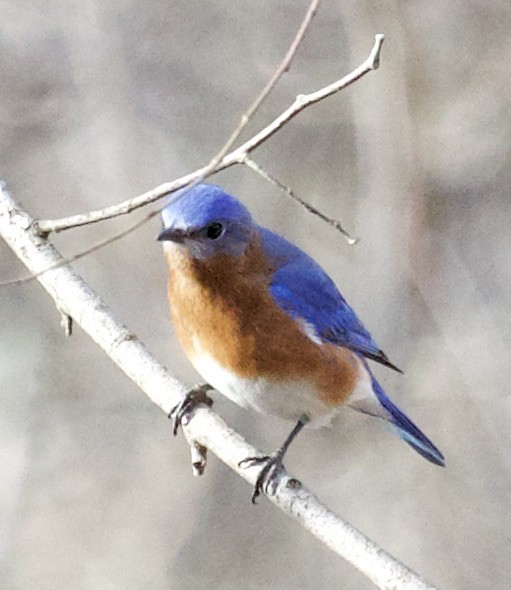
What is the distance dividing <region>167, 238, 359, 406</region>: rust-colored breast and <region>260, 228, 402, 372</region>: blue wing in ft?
0.14

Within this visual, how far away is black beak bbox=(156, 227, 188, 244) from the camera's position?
2203 millimetres

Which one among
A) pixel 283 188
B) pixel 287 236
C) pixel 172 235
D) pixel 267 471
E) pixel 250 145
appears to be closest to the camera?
pixel 250 145

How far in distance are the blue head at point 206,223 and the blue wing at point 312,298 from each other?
136 millimetres

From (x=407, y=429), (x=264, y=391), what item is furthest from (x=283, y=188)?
(x=407, y=429)

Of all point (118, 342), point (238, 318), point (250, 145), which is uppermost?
point (250, 145)

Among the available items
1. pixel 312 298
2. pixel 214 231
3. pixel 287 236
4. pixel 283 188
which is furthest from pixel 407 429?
pixel 287 236

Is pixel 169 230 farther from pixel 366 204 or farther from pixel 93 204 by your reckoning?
pixel 93 204

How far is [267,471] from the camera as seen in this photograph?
236 cm

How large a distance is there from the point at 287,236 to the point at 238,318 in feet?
7.18

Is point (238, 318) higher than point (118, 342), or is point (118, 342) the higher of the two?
point (118, 342)

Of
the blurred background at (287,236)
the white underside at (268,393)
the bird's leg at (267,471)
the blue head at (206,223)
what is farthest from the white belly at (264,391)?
the blurred background at (287,236)

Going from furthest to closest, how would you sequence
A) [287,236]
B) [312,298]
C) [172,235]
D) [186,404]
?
[287,236] < [312,298] < [186,404] < [172,235]

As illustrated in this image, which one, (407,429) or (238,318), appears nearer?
(238,318)

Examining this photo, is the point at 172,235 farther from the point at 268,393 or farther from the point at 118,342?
the point at 268,393
